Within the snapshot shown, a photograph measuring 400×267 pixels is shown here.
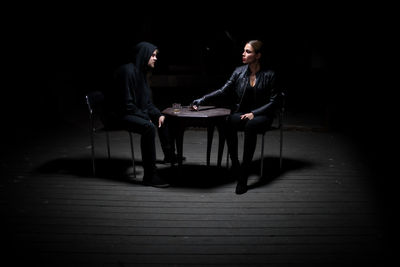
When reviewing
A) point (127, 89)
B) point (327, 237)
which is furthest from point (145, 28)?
point (327, 237)

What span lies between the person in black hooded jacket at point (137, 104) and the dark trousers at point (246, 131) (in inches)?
27.6

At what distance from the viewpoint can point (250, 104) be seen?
12.5ft

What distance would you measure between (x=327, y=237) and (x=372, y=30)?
19.4ft

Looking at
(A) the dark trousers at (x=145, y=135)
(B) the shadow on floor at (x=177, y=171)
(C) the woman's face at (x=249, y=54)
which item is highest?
(C) the woman's face at (x=249, y=54)

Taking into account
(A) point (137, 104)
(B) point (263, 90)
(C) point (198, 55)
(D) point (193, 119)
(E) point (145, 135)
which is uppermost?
(C) point (198, 55)

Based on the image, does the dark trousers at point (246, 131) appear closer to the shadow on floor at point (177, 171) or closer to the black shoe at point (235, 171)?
the black shoe at point (235, 171)

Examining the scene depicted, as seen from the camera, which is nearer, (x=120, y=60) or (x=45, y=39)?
(x=45, y=39)

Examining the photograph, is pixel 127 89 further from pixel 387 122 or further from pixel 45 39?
pixel 387 122

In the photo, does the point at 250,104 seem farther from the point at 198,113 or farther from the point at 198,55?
the point at 198,55

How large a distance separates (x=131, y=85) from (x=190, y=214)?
142cm

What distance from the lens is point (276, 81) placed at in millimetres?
3715

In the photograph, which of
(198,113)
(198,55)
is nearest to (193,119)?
(198,113)

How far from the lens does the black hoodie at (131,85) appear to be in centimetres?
361

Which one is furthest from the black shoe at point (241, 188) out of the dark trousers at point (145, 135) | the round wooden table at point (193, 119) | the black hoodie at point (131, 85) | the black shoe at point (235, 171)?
the black hoodie at point (131, 85)
